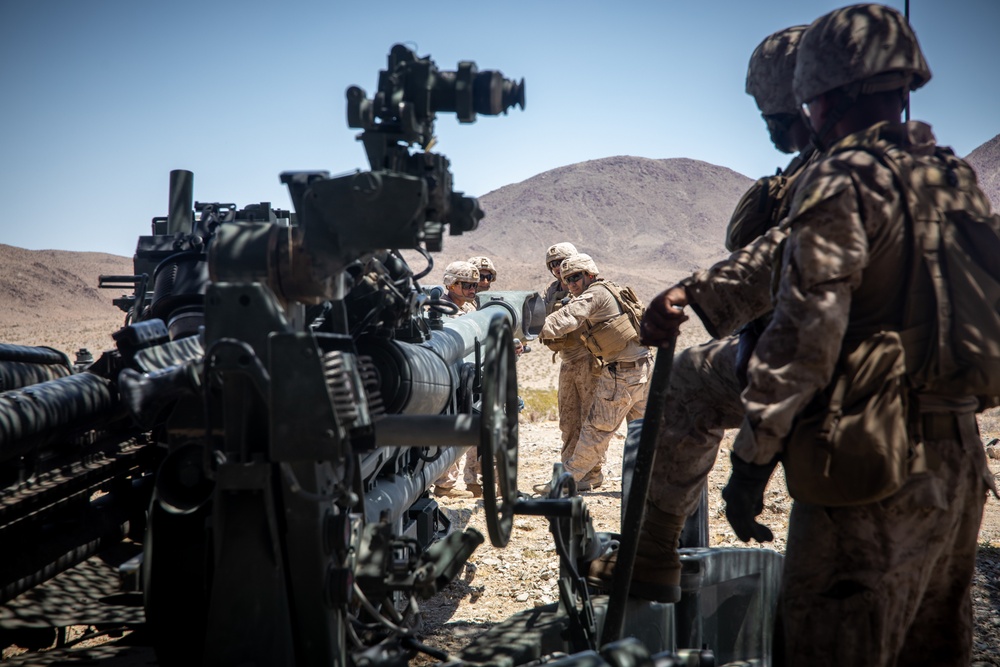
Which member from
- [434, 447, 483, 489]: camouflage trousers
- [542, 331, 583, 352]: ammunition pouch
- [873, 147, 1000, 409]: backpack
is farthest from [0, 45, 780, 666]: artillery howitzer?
[542, 331, 583, 352]: ammunition pouch

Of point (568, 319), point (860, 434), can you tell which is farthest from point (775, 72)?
point (568, 319)

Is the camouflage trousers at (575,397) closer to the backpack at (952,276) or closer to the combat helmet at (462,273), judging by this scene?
the combat helmet at (462,273)

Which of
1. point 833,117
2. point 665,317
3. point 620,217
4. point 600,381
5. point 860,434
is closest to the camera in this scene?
point 860,434

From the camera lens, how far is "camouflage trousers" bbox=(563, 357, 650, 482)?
8.82 metres

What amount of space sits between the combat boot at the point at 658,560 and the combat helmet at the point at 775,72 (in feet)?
5.39

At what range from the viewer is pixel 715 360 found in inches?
145

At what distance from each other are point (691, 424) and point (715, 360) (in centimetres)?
27

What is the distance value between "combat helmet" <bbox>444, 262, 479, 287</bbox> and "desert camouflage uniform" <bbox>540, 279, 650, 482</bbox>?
82 cm

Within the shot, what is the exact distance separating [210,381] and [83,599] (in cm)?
204

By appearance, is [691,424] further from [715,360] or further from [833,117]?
[833,117]

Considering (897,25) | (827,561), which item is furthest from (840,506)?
(897,25)

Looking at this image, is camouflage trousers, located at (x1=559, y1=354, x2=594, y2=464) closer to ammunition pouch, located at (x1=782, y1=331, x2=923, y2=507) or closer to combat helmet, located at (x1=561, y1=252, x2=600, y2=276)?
combat helmet, located at (x1=561, y1=252, x2=600, y2=276)

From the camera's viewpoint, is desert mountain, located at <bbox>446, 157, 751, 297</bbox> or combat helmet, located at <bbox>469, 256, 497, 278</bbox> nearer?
combat helmet, located at <bbox>469, 256, 497, 278</bbox>

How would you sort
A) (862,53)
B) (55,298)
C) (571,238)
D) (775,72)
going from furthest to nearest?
1. (571,238)
2. (55,298)
3. (775,72)
4. (862,53)
